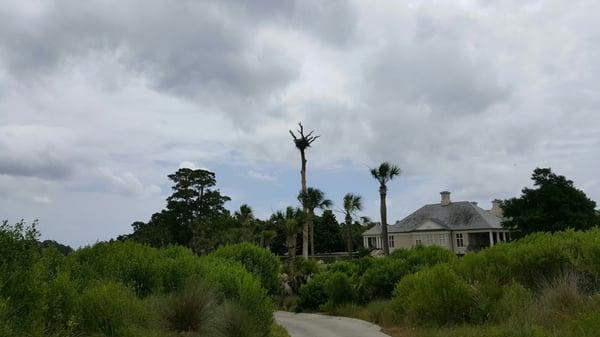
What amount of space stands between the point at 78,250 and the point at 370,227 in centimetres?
6873

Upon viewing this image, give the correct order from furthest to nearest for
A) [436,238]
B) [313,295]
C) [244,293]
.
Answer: [436,238] → [313,295] → [244,293]

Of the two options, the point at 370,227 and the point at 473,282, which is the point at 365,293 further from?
the point at 370,227

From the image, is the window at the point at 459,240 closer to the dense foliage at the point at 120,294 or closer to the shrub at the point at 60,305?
the dense foliage at the point at 120,294

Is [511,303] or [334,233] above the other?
[334,233]

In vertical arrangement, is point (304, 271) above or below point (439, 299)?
above

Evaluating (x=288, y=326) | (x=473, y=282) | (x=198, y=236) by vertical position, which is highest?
(x=198, y=236)

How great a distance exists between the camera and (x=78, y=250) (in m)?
15.8

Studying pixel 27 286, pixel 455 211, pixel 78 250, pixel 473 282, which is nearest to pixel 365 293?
pixel 473 282

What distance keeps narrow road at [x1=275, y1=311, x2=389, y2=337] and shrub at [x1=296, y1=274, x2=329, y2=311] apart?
483cm

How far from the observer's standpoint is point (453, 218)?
67.0 meters

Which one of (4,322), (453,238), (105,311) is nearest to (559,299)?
(105,311)

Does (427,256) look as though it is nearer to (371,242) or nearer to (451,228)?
(451,228)

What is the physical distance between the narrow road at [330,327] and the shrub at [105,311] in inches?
316

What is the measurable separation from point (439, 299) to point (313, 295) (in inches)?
498
